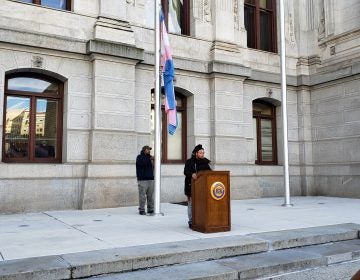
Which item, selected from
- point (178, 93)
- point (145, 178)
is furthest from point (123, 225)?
point (178, 93)

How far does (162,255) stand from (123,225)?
3.04 meters

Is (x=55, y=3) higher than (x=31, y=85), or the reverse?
(x=55, y=3)

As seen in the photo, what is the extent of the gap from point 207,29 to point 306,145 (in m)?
6.49

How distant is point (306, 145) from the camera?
17.6 meters

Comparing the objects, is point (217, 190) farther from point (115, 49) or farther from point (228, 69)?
point (228, 69)

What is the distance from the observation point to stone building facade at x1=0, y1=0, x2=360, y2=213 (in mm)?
12008

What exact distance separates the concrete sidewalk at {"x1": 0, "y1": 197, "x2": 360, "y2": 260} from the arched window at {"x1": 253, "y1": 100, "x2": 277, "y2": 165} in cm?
420

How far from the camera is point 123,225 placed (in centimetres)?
902

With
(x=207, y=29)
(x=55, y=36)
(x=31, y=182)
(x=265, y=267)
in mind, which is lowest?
(x=265, y=267)

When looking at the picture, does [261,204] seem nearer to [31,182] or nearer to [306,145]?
[306,145]

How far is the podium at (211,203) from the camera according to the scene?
822 centimetres

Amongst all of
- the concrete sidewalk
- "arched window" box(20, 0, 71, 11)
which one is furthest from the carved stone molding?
"arched window" box(20, 0, 71, 11)

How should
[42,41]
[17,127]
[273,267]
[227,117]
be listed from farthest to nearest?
1. [227,117]
2. [17,127]
3. [42,41]
4. [273,267]

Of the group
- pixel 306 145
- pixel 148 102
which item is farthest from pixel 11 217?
pixel 306 145
